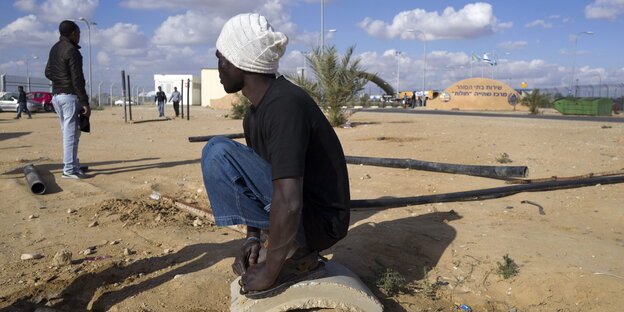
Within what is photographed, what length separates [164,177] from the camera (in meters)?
5.98

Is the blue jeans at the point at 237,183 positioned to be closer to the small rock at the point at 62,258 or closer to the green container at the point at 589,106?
the small rock at the point at 62,258

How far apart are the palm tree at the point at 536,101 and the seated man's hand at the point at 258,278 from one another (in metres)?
29.6

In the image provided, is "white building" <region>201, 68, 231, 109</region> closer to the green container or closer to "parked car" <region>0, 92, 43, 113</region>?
"parked car" <region>0, 92, 43, 113</region>

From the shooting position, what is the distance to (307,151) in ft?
6.87

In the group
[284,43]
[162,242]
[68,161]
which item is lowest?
[162,242]

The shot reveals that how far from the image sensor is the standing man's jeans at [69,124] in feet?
19.2

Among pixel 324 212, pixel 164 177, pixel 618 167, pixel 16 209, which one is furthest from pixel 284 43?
pixel 618 167

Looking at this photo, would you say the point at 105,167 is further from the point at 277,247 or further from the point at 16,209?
the point at 277,247

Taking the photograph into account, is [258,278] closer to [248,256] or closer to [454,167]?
[248,256]

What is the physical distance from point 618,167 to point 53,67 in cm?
777

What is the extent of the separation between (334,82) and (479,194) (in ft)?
34.6

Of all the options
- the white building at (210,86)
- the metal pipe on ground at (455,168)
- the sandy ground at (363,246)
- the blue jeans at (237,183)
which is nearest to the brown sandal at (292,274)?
the blue jeans at (237,183)

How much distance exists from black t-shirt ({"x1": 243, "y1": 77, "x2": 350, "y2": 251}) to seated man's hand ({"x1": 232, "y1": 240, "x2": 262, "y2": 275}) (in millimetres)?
283

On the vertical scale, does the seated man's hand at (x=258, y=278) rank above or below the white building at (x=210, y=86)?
below
